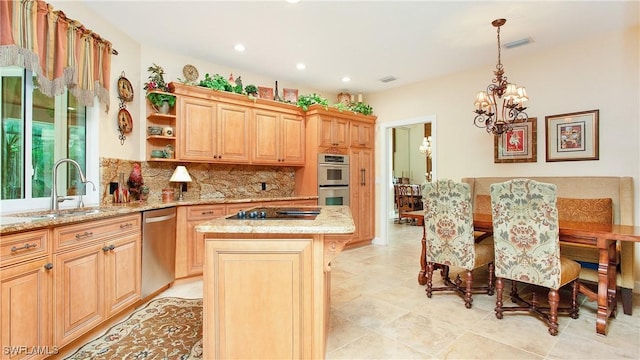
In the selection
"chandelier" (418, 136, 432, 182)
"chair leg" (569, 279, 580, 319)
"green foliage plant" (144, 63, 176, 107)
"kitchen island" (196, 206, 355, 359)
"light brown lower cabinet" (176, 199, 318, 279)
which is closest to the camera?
"kitchen island" (196, 206, 355, 359)

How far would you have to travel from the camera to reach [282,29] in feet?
10.5

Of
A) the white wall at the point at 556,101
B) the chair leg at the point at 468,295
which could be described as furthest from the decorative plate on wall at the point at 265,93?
the chair leg at the point at 468,295

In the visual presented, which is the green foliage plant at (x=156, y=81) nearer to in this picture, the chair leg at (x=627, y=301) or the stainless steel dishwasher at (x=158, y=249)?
the stainless steel dishwasher at (x=158, y=249)

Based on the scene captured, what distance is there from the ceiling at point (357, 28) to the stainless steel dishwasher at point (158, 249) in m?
1.87

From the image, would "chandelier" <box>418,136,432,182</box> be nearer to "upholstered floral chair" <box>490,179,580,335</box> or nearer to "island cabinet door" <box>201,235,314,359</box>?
"upholstered floral chair" <box>490,179,580,335</box>

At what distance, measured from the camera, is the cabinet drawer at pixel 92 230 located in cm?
194

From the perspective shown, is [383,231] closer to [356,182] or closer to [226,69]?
[356,182]

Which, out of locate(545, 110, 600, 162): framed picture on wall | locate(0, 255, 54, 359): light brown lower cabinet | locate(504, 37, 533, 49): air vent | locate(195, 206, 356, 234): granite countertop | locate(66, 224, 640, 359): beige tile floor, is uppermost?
locate(504, 37, 533, 49): air vent

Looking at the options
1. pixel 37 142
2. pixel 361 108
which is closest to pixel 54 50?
pixel 37 142

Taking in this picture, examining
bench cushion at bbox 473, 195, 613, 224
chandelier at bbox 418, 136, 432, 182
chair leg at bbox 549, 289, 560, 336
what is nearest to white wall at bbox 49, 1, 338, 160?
chair leg at bbox 549, 289, 560, 336

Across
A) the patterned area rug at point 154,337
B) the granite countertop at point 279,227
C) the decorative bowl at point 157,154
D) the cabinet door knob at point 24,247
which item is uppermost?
the decorative bowl at point 157,154

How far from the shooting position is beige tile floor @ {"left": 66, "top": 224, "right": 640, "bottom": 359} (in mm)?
2070

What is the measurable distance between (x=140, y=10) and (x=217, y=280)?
8.61ft

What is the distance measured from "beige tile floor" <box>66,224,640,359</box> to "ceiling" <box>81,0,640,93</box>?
268 cm
